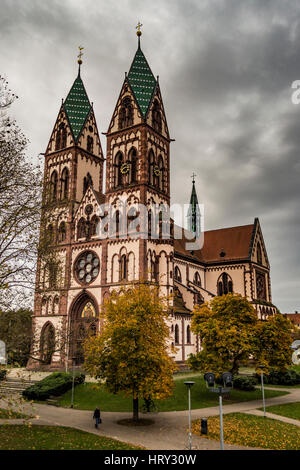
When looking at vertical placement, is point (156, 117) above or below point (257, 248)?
above

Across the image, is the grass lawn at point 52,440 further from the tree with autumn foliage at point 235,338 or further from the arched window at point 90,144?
the arched window at point 90,144

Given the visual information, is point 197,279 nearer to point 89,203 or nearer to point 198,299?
point 198,299

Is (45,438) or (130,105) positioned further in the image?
(130,105)

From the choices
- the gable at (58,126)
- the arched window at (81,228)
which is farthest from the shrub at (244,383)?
the gable at (58,126)

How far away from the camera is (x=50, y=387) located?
29.4m

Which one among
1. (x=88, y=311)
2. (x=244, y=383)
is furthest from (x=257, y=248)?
(x=244, y=383)

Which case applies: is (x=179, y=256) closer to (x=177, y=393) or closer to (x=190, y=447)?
(x=177, y=393)

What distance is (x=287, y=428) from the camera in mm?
19891

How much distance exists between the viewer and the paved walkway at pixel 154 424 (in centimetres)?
1666

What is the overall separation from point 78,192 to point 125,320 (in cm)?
2972

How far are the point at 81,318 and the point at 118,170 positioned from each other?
16768 millimetres

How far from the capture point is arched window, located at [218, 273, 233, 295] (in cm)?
5416

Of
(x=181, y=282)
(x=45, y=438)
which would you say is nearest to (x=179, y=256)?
(x=181, y=282)

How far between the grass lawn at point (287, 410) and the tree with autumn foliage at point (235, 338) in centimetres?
255
